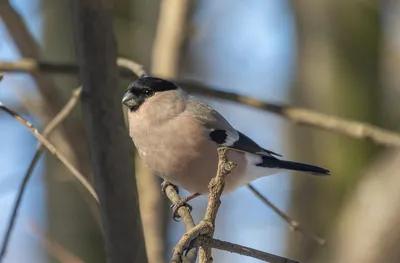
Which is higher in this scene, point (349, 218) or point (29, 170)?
point (29, 170)

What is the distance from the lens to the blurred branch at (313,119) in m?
2.35

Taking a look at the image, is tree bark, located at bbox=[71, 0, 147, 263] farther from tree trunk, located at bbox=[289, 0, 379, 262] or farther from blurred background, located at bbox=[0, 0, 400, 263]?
tree trunk, located at bbox=[289, 0, 379, 262]

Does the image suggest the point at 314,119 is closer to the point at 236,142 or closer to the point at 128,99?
the point at 236,142

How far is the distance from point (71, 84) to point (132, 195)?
215cm

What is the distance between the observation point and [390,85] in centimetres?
419

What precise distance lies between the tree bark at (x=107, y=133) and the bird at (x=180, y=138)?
11 cm

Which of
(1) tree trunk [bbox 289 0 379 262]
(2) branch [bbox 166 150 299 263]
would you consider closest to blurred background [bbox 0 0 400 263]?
(1) tree trunk [bbox 289 0 379 262]

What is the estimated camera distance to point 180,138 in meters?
1.89

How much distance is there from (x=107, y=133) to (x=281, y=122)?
3456 mm

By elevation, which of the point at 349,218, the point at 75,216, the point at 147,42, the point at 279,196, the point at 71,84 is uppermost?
the point at 147,42

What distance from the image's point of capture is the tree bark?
5.63ft

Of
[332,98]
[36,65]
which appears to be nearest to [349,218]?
[332,98]

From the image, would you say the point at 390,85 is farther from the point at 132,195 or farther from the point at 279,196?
the point at 132,195

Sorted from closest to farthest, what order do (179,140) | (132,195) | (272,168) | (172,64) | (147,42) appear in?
(132,195)
(179,140)
(272,168)
(172,64)
(147,42)
